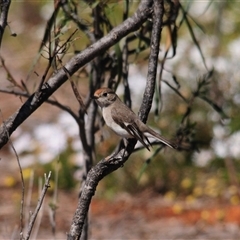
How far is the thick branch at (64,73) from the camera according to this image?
96.0 inches

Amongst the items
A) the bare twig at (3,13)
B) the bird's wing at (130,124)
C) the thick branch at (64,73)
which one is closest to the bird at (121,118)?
the bird's wing at (130,124)

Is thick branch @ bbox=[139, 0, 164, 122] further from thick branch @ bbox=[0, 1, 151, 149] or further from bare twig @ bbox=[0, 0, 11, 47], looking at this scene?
bare twig @ bbox=[0, 0, 11, 47]

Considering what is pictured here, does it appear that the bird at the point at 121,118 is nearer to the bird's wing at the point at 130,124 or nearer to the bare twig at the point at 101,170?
the bird's wing at the point at 130,124

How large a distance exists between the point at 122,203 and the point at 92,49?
142 inches

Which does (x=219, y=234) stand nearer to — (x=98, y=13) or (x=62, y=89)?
(x=98, y=13)

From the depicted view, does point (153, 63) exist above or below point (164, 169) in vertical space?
below

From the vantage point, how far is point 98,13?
331cm

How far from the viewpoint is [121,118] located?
11.4ft

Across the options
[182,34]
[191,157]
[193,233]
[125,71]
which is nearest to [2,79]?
[182,34]

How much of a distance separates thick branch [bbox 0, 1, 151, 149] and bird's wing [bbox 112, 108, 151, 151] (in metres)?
0.55

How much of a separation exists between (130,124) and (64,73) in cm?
81

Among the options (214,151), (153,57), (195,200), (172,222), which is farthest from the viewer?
(214,151)

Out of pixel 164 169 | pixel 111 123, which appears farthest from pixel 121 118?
pixel 164 169

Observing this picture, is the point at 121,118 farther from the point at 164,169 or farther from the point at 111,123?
the point at 164,169
